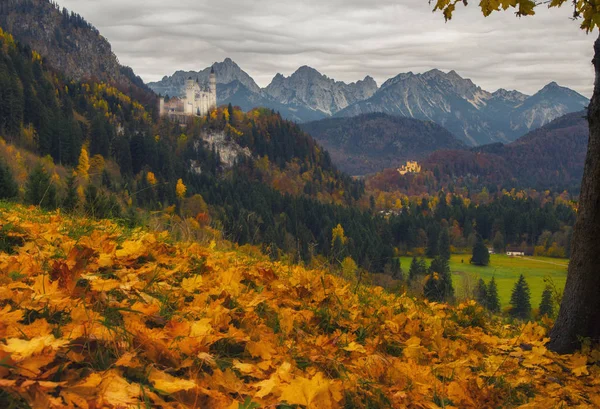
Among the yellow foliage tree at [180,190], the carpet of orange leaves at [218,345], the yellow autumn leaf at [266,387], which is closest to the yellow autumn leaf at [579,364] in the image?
the carpet of orange leaves at [218,345]

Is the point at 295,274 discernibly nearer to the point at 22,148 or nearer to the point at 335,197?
the point at 22,148

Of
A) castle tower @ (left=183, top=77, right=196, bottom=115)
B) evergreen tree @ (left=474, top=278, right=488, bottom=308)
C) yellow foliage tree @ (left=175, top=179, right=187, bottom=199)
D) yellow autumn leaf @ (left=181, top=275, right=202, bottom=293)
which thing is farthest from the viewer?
castle tower @ (left=183, top=77, right=196, bottom=115)

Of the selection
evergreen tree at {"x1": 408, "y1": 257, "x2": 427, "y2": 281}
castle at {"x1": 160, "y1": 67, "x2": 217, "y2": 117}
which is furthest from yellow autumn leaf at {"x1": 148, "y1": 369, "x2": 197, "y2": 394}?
castle at {"x1": 160, "y1": 67, "x2": 217, "y2": 117}

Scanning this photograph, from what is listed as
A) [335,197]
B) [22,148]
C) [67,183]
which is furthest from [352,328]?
[335,197]

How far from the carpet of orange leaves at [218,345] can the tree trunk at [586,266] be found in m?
0.26

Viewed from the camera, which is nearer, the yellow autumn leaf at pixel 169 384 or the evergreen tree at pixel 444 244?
the yellow autumn leaf at pixel 169 384

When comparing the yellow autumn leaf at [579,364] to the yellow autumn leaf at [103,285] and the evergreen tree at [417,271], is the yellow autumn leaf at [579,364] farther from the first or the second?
the evergreen tree at [417,271]

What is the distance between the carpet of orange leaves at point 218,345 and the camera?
1.70 meters

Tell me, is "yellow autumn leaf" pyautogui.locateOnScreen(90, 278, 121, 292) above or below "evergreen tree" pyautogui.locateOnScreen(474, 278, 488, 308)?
above

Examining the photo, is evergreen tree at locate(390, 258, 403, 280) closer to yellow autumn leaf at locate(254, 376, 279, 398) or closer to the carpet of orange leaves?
the carpet of orange leaves

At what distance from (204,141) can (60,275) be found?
565ft

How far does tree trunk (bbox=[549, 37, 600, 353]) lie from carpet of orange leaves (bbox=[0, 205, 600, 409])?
0.26 m

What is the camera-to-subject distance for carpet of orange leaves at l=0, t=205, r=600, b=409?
5.59 feet

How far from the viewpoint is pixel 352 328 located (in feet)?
11.9
